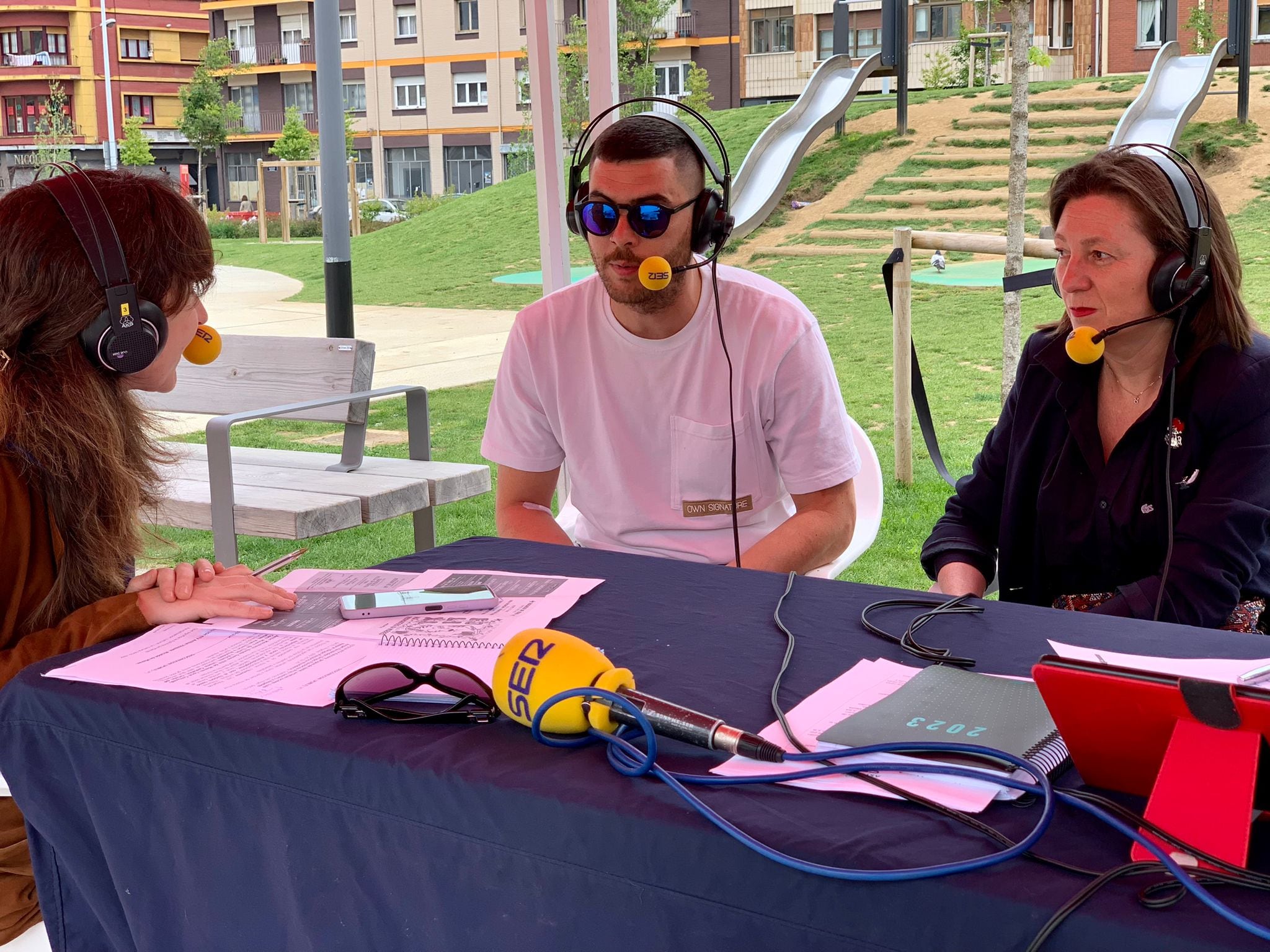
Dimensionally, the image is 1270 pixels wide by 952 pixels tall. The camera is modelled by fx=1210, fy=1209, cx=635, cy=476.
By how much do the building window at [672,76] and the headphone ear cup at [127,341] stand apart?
74.0 ft

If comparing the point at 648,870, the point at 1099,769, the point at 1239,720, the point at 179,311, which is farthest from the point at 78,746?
the point at 1239,720

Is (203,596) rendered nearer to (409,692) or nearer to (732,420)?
(409,692)

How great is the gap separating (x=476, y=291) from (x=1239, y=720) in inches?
514

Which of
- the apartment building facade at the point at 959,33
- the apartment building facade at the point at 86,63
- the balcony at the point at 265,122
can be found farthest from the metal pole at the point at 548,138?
the balcony at the point at 265,122

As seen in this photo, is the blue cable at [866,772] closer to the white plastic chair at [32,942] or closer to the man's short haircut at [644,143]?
the white plastic chair at [32,942]

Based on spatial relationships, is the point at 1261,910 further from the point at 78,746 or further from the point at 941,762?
the point at 78,746

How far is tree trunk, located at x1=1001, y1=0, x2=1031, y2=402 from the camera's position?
4.73 metres

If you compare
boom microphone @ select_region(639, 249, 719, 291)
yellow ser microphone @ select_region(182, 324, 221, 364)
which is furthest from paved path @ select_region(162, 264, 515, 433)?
yellow ser microphone @ select_region(182, 324, 221, 364)

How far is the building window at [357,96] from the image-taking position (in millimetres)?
25016

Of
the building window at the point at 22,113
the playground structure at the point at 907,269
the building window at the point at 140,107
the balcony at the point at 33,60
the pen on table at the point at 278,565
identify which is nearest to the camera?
the pen on table at the point at 278,565

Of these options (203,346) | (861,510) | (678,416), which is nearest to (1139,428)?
(678,416)

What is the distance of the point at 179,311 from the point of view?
1658 millimetres

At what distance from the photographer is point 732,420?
230 centimetres

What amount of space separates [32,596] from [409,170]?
24.3 meters
